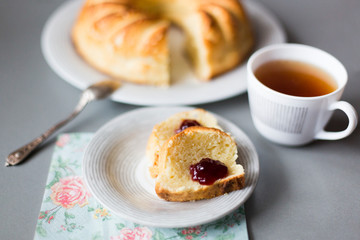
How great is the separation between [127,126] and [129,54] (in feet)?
1.65

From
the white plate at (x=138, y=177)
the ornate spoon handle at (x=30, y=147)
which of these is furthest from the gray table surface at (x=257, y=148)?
the white plate at (x=138, y=177)

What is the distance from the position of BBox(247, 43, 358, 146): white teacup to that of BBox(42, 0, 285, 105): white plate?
0.27 meters

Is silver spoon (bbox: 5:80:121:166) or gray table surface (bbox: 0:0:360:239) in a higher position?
silver spoon (bbox: 5:80:121:166)

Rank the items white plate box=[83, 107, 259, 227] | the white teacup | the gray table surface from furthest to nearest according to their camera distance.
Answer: the white teacup → the gray table surface → white plate box=[83, 107, 259, 227]

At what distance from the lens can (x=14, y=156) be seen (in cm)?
179

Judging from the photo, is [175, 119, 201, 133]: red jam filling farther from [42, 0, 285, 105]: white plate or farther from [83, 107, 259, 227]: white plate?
[42, 0, 285, 105]: white plate

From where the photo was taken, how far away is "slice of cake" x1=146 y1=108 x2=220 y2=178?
163 cm

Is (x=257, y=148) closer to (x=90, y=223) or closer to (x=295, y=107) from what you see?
(x=295, y=107)

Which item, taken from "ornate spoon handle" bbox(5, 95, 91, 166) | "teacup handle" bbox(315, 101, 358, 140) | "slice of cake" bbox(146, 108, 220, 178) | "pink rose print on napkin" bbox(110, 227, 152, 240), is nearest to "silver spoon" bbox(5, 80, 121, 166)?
"ornate spoon handle" bbox(5, 95, 91, 166)

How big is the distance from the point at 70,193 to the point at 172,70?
978 mm

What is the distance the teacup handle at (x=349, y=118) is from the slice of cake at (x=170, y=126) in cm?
46

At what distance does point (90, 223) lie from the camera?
1.52 m

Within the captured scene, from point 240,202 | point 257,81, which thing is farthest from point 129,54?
point 240,202

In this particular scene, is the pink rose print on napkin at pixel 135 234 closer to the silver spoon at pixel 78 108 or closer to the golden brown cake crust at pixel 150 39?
the silver spoon at pixel 78 108
